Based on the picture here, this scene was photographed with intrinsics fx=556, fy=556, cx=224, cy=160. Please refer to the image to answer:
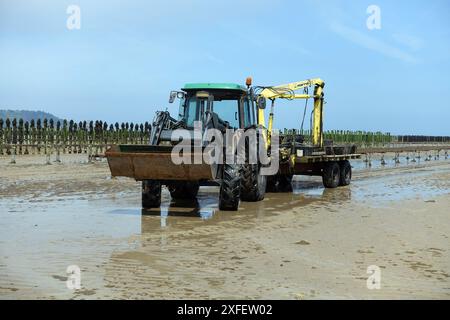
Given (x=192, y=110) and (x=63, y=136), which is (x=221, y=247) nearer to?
(x=192, y=110)

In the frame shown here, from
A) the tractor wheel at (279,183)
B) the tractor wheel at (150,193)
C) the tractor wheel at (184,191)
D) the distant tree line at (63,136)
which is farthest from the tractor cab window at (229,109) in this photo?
the distant tree line at (63,136)

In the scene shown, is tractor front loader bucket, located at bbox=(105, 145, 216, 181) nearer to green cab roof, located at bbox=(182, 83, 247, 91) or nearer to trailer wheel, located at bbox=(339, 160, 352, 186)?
green cab roof, located at bbox=(182, 83, 247, 91)

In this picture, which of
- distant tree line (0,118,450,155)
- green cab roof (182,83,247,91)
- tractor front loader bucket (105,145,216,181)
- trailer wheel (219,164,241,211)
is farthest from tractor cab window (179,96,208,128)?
distant tree line (0,118,450,155)

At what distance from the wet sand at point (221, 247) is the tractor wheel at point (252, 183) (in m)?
0.35

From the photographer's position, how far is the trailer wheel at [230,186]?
10.0m

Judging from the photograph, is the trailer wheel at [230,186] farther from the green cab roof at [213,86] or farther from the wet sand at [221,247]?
the green cab roof at [213,86]

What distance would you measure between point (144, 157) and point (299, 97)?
8.01m

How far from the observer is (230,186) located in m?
10.1

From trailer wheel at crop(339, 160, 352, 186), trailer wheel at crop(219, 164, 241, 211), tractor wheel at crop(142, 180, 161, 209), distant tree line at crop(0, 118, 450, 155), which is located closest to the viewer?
trailer wheel at crop(219, 164, 241, 211)

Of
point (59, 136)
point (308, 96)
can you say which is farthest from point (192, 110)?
point (59, 136)

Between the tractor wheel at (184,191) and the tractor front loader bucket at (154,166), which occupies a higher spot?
the tractor front loader bucket at (154,166)

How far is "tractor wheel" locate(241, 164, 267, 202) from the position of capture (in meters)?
11.5

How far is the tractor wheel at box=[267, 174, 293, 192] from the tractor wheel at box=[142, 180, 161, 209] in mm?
4748
